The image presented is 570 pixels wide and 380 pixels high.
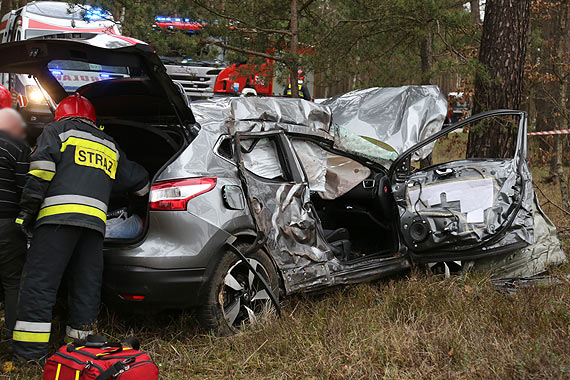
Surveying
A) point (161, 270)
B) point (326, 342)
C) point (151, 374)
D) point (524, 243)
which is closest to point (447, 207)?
point (524, 243)

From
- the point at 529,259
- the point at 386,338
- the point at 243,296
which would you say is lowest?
the point at 529,259

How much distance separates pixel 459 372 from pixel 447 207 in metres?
1.80

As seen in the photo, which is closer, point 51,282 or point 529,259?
point 51,282

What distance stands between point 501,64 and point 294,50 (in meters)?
2.36

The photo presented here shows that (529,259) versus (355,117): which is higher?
(355,117)

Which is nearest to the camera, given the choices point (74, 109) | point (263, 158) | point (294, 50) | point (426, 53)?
point (74, 109)

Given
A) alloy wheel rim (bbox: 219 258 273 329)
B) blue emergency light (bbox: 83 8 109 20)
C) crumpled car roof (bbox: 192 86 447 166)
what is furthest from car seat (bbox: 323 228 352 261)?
blue emergency light (bbox: 83 8 109 20)

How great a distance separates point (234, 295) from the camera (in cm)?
408

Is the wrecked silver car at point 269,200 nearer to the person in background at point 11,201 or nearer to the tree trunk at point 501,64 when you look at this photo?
the person in background at point 11,201

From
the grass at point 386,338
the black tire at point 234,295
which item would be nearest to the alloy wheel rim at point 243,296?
the black tire at point 234,295

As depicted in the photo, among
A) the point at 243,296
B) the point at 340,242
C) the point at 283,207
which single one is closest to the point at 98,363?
the point at 243,296

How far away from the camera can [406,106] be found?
19.9ft

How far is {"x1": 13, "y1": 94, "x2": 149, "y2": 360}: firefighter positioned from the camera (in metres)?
3.63

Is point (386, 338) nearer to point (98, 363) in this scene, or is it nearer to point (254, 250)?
point (254, 250)
